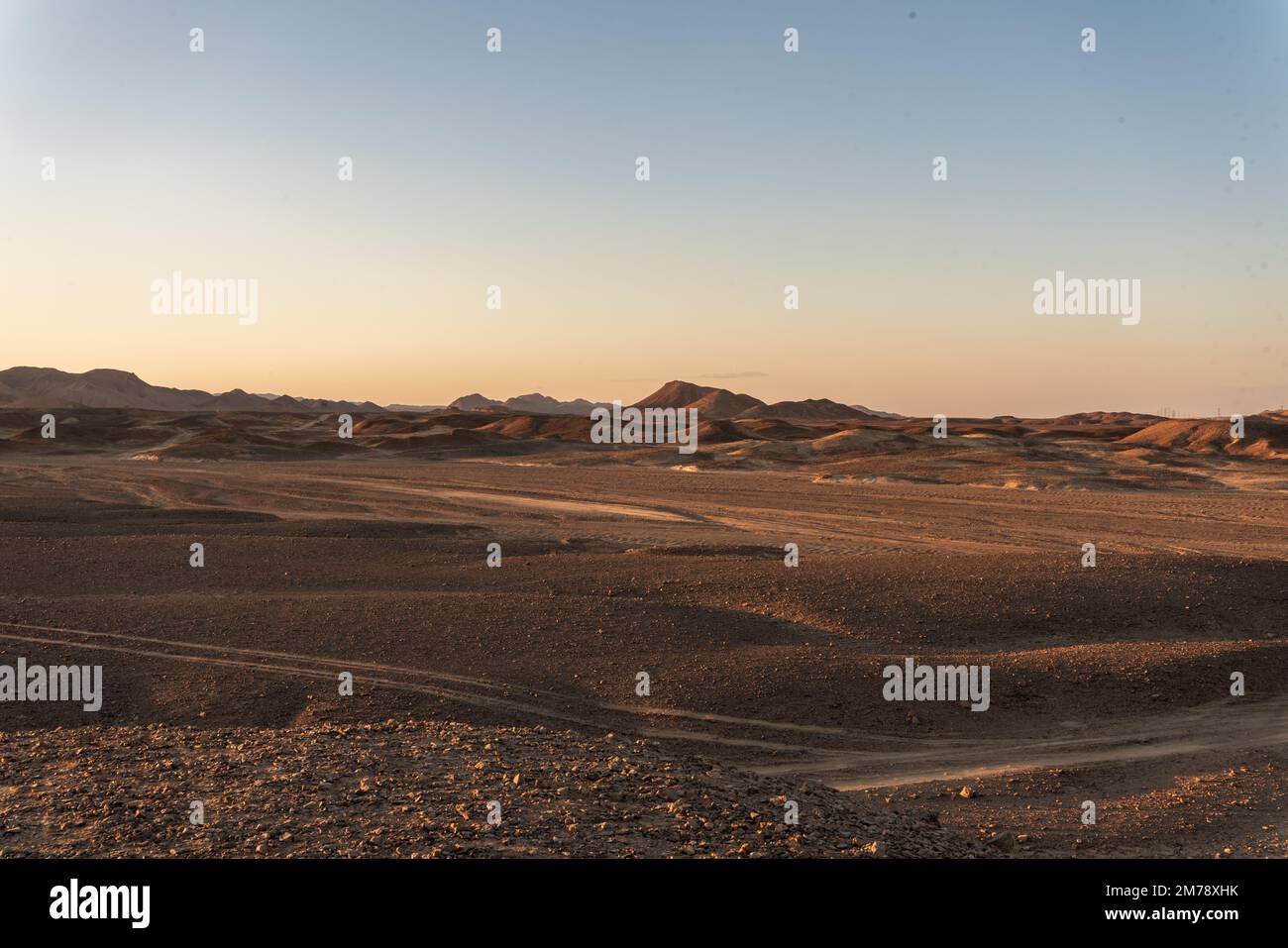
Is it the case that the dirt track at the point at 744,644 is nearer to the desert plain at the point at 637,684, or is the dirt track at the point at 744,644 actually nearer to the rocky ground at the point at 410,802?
the desert plain at the point at 637,684

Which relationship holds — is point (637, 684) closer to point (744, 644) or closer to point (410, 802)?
point (744, 644)

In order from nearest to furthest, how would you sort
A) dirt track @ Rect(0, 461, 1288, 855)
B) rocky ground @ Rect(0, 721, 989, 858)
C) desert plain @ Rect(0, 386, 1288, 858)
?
1. rocky ground @ Rect(0, 721, 989, 858)
2. desert plain @ Rect(0, 386, 1288, 858)
3. dirt track @ Rect(0, 461, 1288, 855)

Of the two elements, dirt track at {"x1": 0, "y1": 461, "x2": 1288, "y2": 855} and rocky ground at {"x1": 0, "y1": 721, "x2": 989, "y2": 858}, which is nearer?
rocky ground at {"x1": 0, "y1": 721, "x2": 989, "y2": 858}

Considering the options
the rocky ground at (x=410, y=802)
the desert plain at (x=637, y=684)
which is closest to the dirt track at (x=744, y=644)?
the desert plain at (x=637, y=684)

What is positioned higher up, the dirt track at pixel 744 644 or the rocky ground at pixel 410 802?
the rocky ground at pixel 410 802

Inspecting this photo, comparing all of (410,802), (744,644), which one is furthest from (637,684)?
(410,802)

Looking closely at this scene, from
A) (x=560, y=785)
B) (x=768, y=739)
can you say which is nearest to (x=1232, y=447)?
(x=768, y=739)

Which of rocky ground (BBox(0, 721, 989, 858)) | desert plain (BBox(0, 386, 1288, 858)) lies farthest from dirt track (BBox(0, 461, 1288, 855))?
rocky ground (BBox(0, 721, 989, 858))

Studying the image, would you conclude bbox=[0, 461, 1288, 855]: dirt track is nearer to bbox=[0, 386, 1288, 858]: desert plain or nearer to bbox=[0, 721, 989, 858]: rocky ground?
bbox=[0, 386, 1288, 858]: desert plain

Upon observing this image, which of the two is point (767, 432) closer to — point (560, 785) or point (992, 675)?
point (992, 675)

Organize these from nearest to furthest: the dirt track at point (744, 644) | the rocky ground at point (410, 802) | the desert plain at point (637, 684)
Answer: the rocky ground at point (410, 802)
the desert plain at point (637, 684)
the dirt track at point (744, 644)
